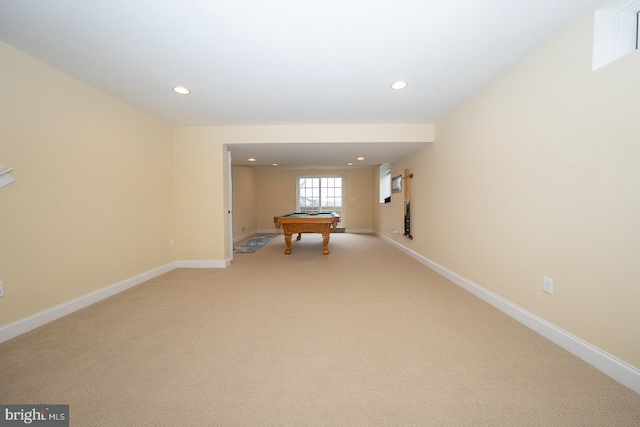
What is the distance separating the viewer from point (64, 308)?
226cm

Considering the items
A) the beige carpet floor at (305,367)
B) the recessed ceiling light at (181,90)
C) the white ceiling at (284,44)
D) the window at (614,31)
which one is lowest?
the beige carpet floor at (305,367)

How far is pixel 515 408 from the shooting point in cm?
121

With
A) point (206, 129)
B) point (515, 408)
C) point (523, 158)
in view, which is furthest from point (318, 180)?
point (515, 408)

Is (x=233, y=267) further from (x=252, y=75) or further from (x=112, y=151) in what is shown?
(x=252, y=75)

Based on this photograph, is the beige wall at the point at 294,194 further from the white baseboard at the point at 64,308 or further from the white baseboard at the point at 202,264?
the white baseboard at the point at 64,308

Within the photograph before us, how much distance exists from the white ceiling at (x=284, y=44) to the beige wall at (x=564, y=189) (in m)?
0.36

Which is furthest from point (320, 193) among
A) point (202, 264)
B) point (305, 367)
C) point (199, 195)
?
point (305, 367)

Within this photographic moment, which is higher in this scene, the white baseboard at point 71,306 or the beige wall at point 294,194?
the beige wall at point 294,194

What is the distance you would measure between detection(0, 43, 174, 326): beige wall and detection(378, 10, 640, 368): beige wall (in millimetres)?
4190

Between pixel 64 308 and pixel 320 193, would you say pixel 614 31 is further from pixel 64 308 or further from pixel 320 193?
pixel 320 193

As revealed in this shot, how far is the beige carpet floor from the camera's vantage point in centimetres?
119

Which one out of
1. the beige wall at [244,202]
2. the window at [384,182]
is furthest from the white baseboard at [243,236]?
the window at [384,182]

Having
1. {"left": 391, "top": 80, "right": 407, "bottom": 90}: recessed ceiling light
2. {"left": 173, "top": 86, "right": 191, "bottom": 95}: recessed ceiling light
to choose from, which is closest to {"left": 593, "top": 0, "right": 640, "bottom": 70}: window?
{"left": 391, "top": 80, "right": 407, "bottom": 90}: recessed ceiling light

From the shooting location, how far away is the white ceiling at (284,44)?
1.52 m
